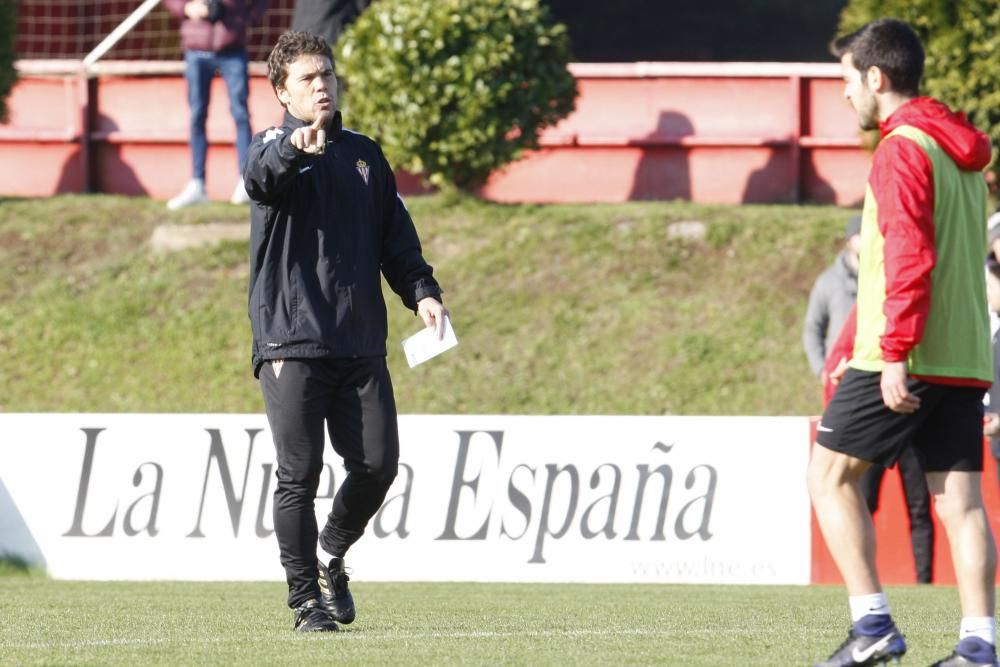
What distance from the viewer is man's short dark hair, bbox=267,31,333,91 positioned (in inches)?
244

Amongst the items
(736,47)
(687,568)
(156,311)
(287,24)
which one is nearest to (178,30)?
(287,24)

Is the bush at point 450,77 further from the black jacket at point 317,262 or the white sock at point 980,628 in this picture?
the white sock at point 980,628

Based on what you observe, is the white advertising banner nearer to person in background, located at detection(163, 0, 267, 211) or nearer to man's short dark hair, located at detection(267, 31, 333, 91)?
man's short dark hair, located at detection(267, 31, 333, 91)

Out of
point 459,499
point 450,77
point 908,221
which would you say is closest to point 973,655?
point 908,221

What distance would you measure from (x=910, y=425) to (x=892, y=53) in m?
1.08

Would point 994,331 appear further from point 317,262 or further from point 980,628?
point 317,262

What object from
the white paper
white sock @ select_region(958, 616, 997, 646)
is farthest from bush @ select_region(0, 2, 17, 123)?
white sock @ select_region(958, 616, 997, 646)

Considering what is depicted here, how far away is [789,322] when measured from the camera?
14.2 m

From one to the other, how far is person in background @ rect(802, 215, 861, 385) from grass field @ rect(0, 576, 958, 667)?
2475mm

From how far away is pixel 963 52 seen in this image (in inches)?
578

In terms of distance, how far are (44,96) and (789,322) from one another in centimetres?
804

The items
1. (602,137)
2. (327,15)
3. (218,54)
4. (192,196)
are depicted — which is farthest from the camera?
(602,137)

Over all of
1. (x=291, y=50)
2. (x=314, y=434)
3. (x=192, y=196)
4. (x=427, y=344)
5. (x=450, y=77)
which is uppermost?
(x=291, y=50)

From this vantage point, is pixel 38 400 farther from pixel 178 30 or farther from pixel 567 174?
pixel 178 30
